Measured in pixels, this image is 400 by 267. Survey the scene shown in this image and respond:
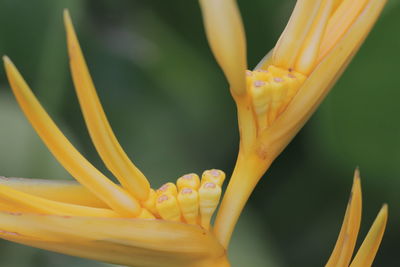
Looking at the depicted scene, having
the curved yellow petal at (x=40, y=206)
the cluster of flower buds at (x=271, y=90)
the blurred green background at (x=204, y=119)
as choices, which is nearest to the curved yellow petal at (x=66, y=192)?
the curved yellow petal at (x=40, y=206)

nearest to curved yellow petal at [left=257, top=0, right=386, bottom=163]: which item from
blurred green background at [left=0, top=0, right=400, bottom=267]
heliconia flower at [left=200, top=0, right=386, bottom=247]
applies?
heliconia flower at [left=200, top=0, right=386, bottom=247]

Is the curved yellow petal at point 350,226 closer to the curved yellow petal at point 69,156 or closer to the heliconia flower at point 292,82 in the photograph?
the heliconia flower at point 292,82

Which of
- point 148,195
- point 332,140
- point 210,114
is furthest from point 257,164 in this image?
point 210,114

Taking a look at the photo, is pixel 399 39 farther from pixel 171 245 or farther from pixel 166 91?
pixel 171 245

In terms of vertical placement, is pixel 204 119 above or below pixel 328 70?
below

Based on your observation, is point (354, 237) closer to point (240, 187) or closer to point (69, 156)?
point (240, 187)

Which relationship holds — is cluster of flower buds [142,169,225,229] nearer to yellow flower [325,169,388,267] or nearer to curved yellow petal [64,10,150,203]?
curved yellow petal [64,10,150,203]

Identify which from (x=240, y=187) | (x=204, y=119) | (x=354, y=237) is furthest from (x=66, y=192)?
(x=204, y=119)
